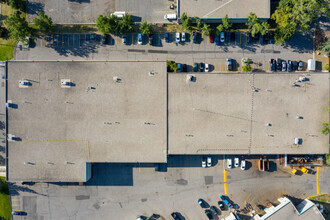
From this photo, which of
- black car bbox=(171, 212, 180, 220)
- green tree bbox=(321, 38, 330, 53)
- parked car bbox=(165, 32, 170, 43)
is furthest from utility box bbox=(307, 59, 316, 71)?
black car bbox=(171, 212, 180, 220)

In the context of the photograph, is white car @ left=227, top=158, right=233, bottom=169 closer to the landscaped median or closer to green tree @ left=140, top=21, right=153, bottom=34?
green tree @ left=140, top=21, right=153, bottom=34

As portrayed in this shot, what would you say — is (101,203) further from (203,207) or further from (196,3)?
(196,3)

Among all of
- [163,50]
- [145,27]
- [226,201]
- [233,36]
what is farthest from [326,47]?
[226,201]

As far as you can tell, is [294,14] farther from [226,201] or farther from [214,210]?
[214,210]

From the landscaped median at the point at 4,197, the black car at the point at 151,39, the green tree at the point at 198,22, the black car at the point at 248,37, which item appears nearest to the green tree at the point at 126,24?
the black car at the point at 151,39

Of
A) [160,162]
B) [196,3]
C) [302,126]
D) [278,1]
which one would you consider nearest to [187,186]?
[160,162]
